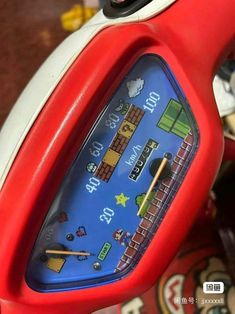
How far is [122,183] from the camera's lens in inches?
20.2

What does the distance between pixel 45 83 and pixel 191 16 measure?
0.56ft

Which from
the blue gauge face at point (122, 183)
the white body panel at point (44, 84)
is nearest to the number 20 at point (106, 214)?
the blue gauge face at point (122, 183)

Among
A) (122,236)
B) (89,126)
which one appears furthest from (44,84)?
(122,236)

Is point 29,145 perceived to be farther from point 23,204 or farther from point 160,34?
point 160,34

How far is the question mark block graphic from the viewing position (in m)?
0.51

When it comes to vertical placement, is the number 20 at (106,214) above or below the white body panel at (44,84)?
below

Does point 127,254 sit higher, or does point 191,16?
point 191,16

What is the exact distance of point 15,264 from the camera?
47 cm

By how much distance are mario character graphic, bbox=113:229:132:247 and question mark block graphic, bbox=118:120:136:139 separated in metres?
0.09

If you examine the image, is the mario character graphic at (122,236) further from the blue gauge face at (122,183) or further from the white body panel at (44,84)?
the white body panel at (44,84)

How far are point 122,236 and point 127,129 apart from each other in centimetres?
11


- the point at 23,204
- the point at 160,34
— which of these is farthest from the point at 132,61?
the point at 23,204

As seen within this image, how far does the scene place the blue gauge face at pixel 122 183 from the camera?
1.65 feet

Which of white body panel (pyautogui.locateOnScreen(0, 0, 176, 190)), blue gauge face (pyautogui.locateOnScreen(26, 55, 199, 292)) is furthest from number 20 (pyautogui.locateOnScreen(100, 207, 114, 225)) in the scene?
white body panel (pyautogui.locateOnScreen(0, 0, 176, 190))
